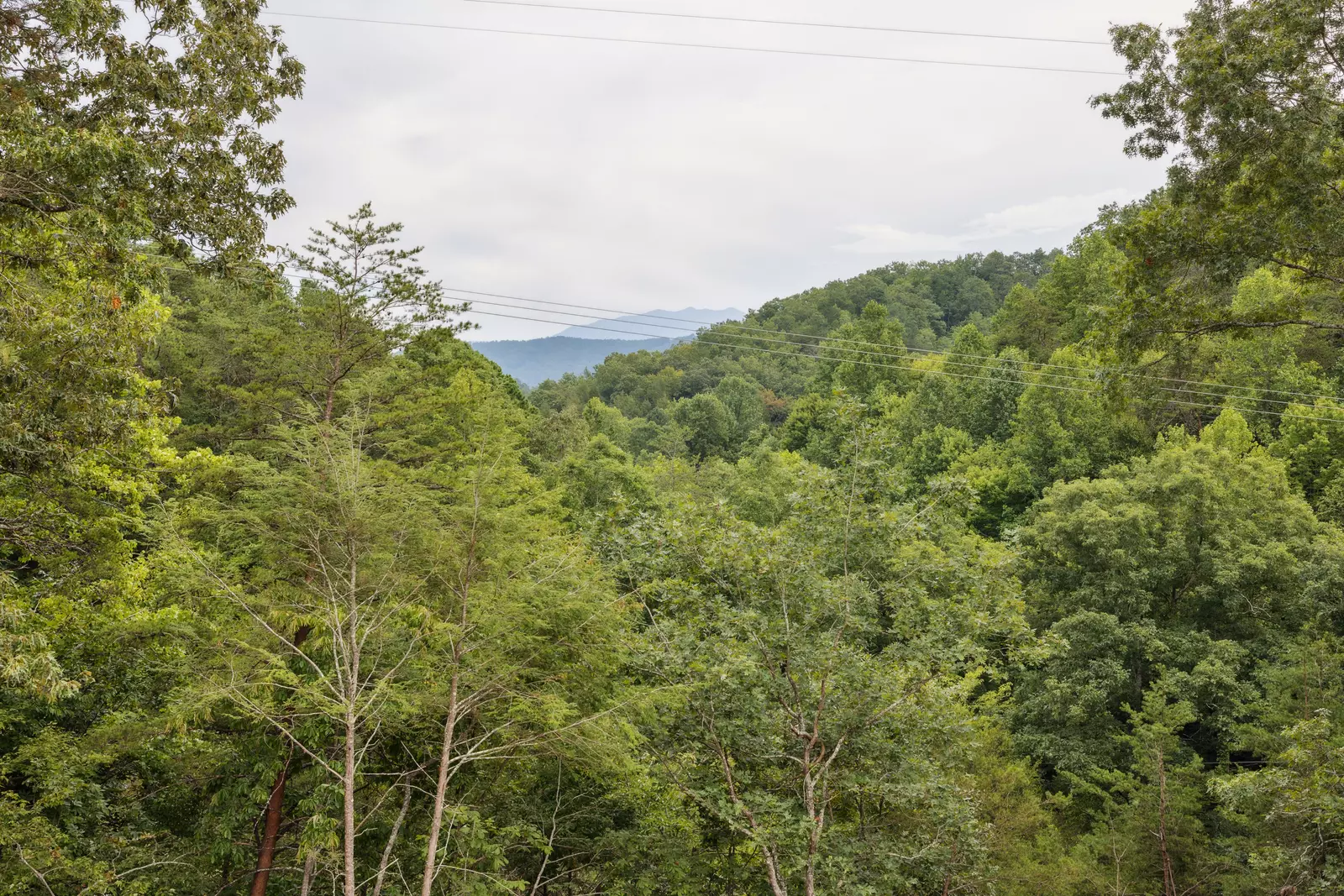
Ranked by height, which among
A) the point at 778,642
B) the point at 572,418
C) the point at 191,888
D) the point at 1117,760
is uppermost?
the point at 572,418

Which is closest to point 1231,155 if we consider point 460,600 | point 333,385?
point 460,600

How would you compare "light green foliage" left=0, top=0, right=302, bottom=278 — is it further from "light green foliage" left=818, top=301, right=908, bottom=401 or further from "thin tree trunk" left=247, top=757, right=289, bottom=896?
"light green foliage" left=818, top=301, right=908, bottom=401

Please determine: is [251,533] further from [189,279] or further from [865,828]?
[189,279]

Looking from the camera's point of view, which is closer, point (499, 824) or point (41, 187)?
point (41, 187)

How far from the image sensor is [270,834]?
27.1 feet

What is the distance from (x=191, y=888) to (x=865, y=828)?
7.81 metres

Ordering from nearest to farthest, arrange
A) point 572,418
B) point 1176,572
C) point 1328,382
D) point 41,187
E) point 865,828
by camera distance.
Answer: point 41,187 < point 865,828 < point 1176,572 < point 1328,382 < point 572,418

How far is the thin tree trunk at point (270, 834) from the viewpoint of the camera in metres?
8.02

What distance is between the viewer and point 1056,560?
24.5 meters

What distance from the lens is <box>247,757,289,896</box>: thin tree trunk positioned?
8.02 metres

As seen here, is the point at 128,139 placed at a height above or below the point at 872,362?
below

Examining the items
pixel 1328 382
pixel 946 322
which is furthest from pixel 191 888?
pixel 946 322

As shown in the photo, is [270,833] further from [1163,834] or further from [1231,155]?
[1163,834]

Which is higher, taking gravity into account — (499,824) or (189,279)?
(189,279)
